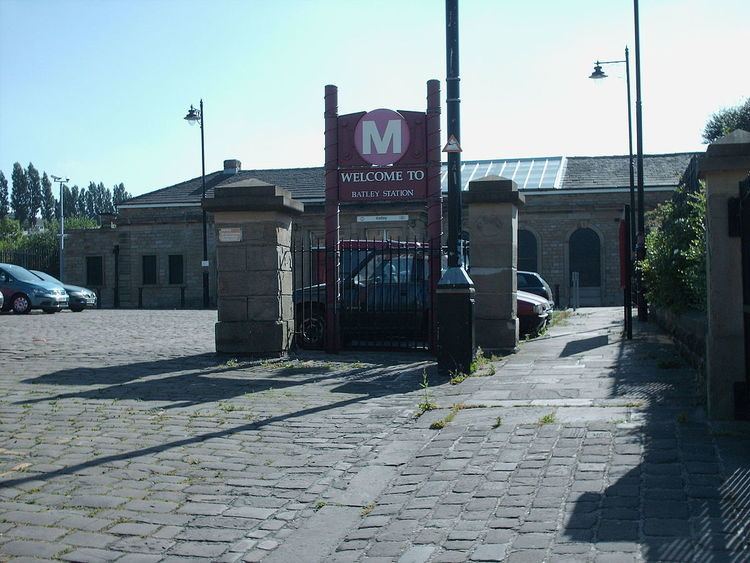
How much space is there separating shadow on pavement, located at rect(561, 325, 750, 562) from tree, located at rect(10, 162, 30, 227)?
425 feet

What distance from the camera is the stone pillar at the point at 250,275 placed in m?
12.2

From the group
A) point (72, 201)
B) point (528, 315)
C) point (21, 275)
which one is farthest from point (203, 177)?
point (72, 201)

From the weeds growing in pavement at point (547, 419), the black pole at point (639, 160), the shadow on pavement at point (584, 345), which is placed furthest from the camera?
the black pole at point (639, 160)

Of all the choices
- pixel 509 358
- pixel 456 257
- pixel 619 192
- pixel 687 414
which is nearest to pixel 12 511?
pixel 687 414

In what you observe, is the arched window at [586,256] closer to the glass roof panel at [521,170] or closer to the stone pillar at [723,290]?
the glass roof panel at [521,170]

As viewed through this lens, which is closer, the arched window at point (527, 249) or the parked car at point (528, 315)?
the parked car at point (528, 315)

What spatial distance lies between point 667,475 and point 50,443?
4738 mm

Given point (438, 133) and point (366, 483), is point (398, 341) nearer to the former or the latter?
point (438, 133)

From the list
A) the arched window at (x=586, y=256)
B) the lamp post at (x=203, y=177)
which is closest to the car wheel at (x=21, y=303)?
the lamp post at (x=203, y=177)

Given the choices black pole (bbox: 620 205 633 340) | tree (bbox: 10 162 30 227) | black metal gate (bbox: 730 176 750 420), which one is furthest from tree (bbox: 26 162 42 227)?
black metal gate (bbox: 730 176 750 420)

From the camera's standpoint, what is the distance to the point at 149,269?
153 ft

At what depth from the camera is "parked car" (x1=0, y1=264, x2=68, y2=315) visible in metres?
27.7

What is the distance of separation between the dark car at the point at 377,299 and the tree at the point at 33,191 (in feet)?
401

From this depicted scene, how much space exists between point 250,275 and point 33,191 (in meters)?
124
